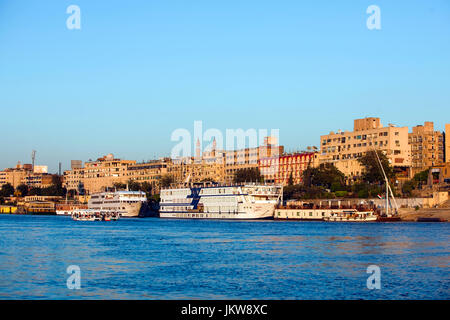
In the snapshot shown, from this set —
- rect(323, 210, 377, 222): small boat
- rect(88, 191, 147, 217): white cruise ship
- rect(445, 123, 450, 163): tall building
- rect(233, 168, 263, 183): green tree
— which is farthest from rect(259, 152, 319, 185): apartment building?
rect(323, 210, 377, 222): small boat

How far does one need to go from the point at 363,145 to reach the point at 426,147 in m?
14.0

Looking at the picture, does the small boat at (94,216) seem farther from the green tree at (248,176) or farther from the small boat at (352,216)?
the small boat at (352,216)

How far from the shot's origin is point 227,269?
43.5 meters

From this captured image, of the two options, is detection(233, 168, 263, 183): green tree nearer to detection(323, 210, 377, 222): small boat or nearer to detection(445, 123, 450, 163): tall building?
detection(323, 210, 377, 222): small boat

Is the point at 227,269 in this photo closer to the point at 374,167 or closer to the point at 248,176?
the point at 374,167

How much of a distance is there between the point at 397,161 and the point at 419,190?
45.1 feet

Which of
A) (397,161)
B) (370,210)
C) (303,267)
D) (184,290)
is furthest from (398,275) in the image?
(397,161)

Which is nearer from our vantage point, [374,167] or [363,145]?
[374,167]

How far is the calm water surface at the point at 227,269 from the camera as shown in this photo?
34.0 metres

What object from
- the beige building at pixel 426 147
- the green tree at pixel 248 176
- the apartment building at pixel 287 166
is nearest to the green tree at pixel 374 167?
Result: the beige building at pixel 426 147

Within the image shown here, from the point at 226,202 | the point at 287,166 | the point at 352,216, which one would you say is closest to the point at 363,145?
the point at 287,166

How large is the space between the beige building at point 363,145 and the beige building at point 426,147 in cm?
240
